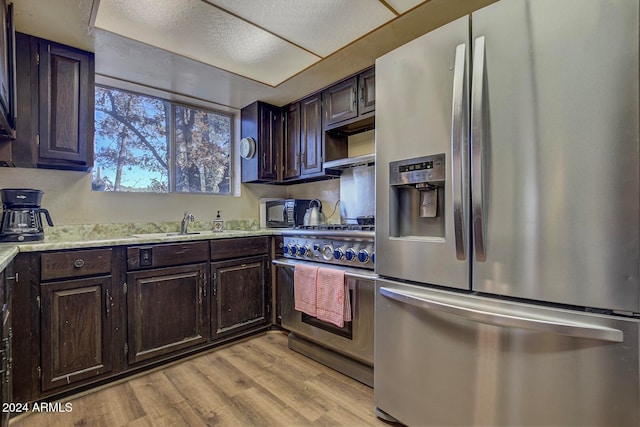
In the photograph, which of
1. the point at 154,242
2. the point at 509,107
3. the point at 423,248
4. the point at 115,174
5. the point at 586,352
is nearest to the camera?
the point at 586,352

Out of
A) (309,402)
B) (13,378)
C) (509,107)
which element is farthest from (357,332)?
(13,378)

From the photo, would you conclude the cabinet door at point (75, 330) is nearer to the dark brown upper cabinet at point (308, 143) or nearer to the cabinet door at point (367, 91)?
the dark brown upper cabinet at point (308, 143)

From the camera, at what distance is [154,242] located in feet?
6.79

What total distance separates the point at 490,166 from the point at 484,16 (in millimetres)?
569

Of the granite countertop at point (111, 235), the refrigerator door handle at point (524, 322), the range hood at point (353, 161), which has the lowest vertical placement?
the refrigerator door handle at point (524, 322)

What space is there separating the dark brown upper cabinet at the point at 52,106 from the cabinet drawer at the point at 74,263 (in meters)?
0.68

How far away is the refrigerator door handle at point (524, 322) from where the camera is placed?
2.99 feet

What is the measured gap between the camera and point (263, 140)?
10.1ft

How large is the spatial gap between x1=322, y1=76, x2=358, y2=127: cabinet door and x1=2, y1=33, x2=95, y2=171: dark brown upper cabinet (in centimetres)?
174

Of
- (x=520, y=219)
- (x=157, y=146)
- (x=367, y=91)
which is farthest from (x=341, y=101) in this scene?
(x=520, y=219)

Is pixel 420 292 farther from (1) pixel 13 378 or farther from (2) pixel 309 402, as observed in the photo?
(1) pixel 13 378

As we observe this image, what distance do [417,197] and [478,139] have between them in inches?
15.8

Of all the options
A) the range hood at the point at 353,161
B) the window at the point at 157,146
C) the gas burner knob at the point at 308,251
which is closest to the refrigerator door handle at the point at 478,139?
the range hood at the point at 353,161

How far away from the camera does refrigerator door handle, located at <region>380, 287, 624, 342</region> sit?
0.91 meters
